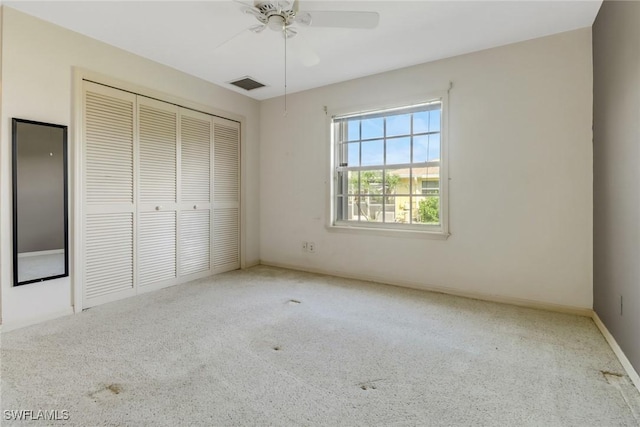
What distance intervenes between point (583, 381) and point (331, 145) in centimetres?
317

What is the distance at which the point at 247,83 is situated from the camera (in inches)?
154

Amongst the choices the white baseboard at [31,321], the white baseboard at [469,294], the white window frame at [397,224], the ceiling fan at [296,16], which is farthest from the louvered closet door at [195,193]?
the ceiling fan at [296,16]

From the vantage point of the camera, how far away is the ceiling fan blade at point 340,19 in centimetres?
198

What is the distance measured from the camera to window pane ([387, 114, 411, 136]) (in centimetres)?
357

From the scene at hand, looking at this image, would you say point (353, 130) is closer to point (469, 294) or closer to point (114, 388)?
point (469, 294)

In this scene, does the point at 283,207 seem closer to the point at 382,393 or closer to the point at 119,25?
the point at 119,25

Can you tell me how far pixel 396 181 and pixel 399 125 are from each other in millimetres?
Result: 641

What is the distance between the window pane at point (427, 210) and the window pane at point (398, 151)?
18.6 inches

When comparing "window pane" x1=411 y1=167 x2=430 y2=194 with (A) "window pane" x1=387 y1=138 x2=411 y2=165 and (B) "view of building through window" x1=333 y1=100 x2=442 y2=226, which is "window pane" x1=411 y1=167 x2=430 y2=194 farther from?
(A) "window pane" x1=387 y1=138 x2=411 y2=165

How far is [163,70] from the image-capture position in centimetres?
338

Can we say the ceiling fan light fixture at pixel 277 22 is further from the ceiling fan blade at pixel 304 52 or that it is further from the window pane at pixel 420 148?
the window pane at pixel 420 148

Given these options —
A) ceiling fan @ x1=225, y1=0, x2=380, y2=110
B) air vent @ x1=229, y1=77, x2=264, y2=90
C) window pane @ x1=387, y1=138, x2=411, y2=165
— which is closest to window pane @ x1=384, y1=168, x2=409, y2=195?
window pane @ x1=387, y1=138, x2=411, y2=165

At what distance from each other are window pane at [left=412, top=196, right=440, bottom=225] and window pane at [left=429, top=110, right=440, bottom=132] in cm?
74

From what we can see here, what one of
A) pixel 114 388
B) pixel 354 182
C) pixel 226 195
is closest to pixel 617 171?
pixel 354 182
